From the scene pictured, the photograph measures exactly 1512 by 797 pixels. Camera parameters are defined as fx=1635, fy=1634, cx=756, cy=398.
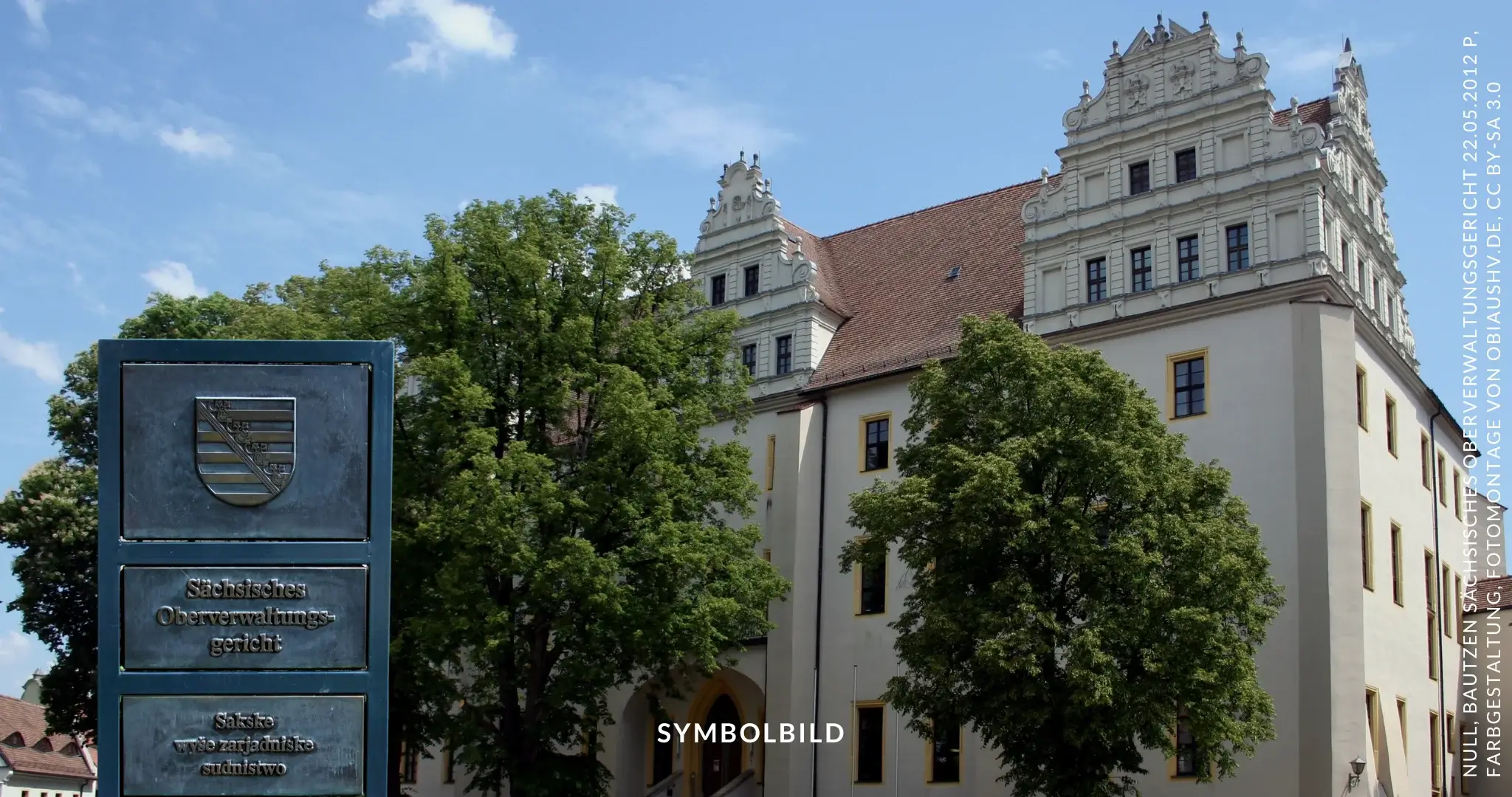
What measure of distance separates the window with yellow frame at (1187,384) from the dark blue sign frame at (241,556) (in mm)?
23292

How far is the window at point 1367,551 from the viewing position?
30.3 meters

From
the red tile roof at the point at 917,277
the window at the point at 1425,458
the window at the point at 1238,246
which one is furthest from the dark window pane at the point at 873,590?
the window at the point at 1425,458

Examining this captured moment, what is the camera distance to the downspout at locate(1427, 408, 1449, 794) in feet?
110

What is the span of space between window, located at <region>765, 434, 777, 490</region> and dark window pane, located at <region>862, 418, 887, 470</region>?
2361mm

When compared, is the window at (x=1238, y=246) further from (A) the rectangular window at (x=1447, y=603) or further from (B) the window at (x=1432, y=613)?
(A) the rectangular window at (x=1447, y=603)

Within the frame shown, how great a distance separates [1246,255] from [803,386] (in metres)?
11.3

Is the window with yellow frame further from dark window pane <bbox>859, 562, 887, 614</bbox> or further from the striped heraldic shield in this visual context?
the striped heraldic shield

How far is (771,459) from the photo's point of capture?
38.7 meters

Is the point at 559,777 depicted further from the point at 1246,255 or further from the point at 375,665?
the point at 375,665

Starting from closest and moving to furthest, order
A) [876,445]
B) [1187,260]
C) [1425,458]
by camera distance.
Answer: [1187,260], [1425,458], [876,445]

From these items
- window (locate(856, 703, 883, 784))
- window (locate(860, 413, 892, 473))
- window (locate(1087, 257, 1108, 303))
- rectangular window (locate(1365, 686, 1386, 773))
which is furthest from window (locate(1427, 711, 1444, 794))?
window (locate(860, 413, 892, 473))

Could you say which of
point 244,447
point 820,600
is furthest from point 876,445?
point 244,447

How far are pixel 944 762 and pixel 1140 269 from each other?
10.9m

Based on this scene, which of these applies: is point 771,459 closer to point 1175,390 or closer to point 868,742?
point 868,742
